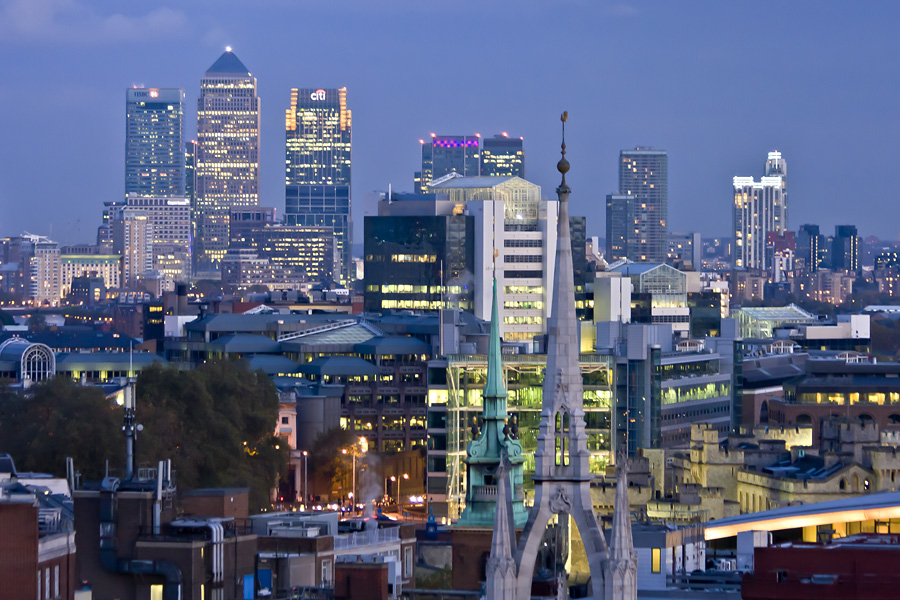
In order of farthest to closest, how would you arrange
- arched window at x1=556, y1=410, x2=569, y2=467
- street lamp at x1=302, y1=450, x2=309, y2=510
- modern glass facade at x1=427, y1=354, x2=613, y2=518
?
street lamp at x1=302, y1=450, x2=309, y2=510, modern glass facade at x1=427, y1=354, x2=613, y2=518, arched window at x1=556, y1=410, x2=569, y2=467

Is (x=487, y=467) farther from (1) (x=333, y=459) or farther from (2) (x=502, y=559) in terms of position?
(1) (x=333, y=459)

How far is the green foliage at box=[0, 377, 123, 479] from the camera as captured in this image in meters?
117

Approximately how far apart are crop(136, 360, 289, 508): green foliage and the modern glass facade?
9610mm

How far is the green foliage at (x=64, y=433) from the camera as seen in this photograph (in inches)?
4592

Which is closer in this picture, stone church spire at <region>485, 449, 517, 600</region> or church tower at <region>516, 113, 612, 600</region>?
church tower at <region>516, 113, 612, 600</region>

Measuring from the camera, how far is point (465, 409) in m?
161

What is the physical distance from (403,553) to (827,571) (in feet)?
115

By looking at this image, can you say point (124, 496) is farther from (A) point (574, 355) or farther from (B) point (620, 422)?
(B) point (620, 422)

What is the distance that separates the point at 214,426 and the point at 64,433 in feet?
61.5

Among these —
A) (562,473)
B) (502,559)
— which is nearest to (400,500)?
(502,559)

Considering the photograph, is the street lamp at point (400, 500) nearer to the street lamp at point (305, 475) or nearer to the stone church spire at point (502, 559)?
the street lamp at point (305, 475)

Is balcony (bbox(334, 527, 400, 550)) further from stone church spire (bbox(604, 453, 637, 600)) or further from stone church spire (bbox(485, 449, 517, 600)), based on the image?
stone church spire (bbox(604, 453, 637, 600))

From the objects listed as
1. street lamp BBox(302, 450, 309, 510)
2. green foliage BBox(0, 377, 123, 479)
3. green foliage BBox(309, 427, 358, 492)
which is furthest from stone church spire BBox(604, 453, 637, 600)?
green foliage BBox(309, 427, 358, 492)

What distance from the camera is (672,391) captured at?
593 feet
